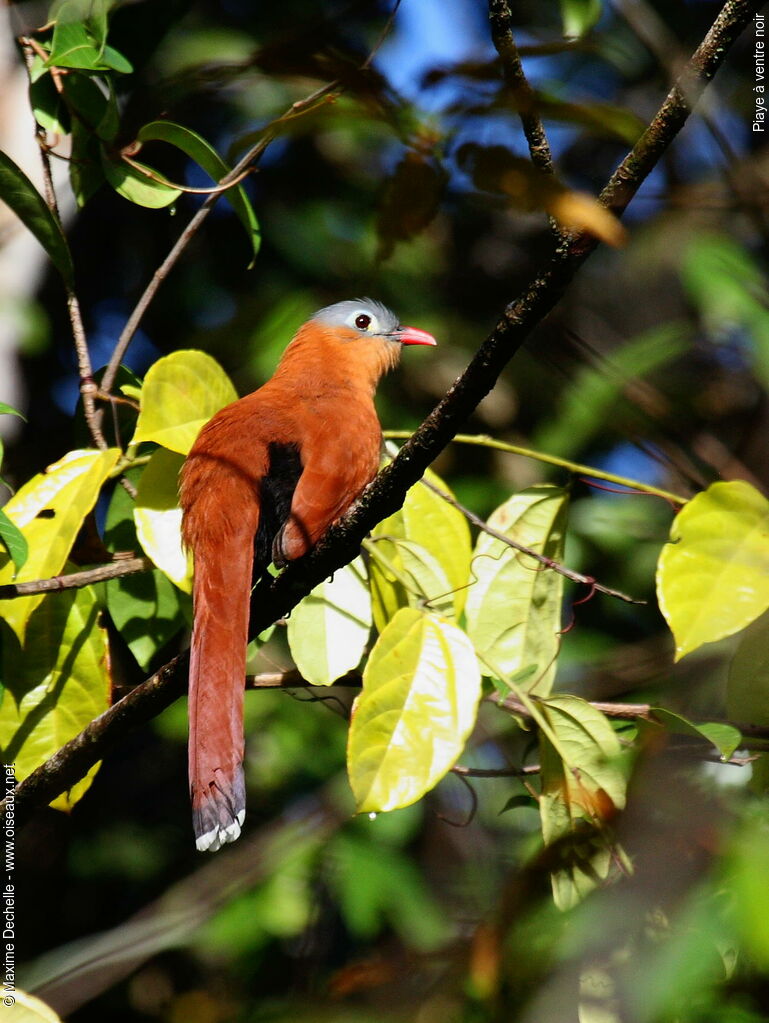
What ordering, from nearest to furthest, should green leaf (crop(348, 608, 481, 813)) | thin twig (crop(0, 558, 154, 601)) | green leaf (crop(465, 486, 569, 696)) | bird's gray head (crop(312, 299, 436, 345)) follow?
green leaf (crop(348, 608, 481, 813)) → thin twig (crop(0, 558, 154, 601)) → green leaf (crop(465, 486, 569, 696)) → bird's gray head (crop(312, 299, 436, 345))

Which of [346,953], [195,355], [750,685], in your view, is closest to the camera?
[750,685]

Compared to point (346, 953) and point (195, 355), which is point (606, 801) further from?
point (346, 953)

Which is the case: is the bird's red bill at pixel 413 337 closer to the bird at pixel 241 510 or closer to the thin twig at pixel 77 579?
the bird at pixel 241 510

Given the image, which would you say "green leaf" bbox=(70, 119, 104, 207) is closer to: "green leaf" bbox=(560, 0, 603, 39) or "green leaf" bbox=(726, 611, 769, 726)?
"green leaf" bbox=(560, 0, 603, 39)

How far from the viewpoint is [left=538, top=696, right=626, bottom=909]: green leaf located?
71.6 inches

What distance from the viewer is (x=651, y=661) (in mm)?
1703

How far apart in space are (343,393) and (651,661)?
129 cm

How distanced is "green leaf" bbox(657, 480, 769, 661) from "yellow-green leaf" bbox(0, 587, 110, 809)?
1112mm

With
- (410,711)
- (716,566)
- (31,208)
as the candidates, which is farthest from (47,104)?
(716,566)

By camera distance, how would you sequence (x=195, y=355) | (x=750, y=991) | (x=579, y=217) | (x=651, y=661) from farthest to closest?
1. (x=195, y=355)
2. (x=651, y=661)
3. (x=750, y=991)
4. (x=579, y=217)

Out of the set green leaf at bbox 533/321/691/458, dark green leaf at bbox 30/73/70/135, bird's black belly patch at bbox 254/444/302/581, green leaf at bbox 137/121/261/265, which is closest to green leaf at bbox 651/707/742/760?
green leaf at bbox 533/321/691/458

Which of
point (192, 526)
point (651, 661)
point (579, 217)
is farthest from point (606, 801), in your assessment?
point (579, 217)

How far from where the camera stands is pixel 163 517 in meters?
2.15

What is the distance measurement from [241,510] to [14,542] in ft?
1.75
